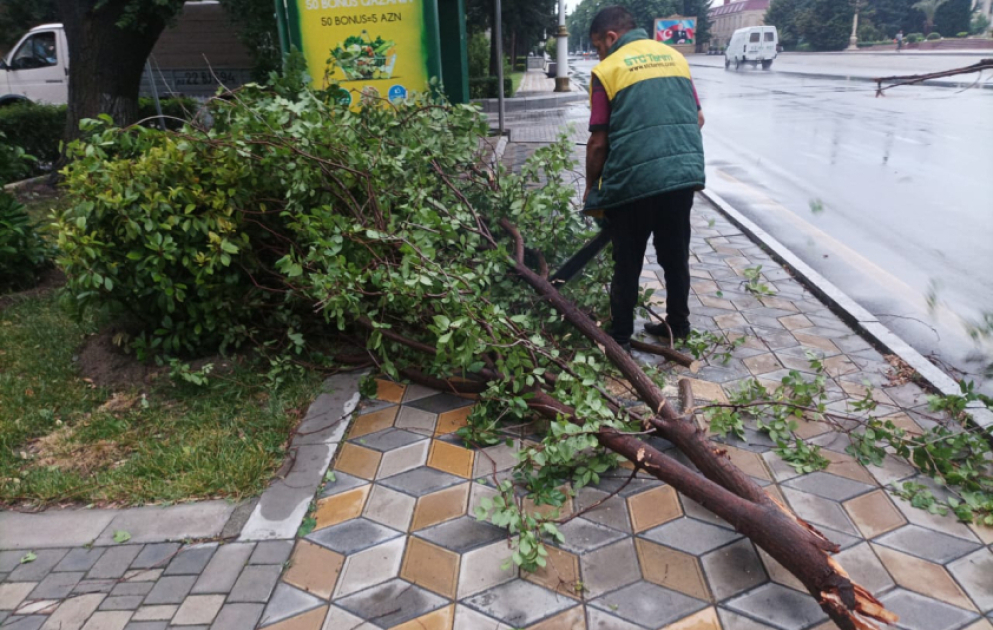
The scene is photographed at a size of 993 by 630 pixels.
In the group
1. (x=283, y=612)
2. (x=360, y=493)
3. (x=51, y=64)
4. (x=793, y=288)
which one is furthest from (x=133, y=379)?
(x=51, y=64)

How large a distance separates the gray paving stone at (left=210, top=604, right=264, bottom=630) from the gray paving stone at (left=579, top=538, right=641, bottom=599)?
110cm

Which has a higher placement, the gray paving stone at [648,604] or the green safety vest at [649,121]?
the green safety vest at [649,121]

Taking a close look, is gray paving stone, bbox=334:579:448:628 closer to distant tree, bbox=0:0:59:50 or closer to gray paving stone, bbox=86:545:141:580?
gray paving stone, bbox=86:545:141:580

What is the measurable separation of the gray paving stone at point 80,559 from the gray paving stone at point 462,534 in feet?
3.97

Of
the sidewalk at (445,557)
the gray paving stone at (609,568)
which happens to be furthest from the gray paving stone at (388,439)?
the gray paving stone at (609,568)

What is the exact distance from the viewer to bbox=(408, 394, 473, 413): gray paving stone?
11.3 feet

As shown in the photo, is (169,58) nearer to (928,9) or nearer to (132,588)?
(132,588)

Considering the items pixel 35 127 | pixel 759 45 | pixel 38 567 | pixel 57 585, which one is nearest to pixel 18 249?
pixel 38 567

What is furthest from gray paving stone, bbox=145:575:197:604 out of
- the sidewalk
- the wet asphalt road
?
the wet asphalt road

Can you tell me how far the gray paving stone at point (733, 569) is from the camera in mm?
2242

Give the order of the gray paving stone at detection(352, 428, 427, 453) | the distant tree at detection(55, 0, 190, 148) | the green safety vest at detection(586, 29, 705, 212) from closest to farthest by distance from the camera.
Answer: the gray paving stone at detection(352, 428, 427, 453) → the green safety vest at detection(586, 29, 705, 212) → the distant tree at detection(55, 0, 190, 148)

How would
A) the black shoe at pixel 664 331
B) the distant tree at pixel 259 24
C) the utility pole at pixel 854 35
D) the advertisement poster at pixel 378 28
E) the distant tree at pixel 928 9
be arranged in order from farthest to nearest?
the utility pole at pixel 854 35 → the distant tree at pixel 928 9 → the distant tree at pixel 259 24 → the advertisement poster at pixel 378 28 → the black shoe at pixel 664 331

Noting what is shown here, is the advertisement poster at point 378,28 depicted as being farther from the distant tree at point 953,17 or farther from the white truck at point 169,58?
the distant tree at point 953,17

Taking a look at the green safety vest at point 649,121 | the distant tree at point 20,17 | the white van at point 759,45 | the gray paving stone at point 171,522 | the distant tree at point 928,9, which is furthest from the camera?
the distant tree at point 928,9
